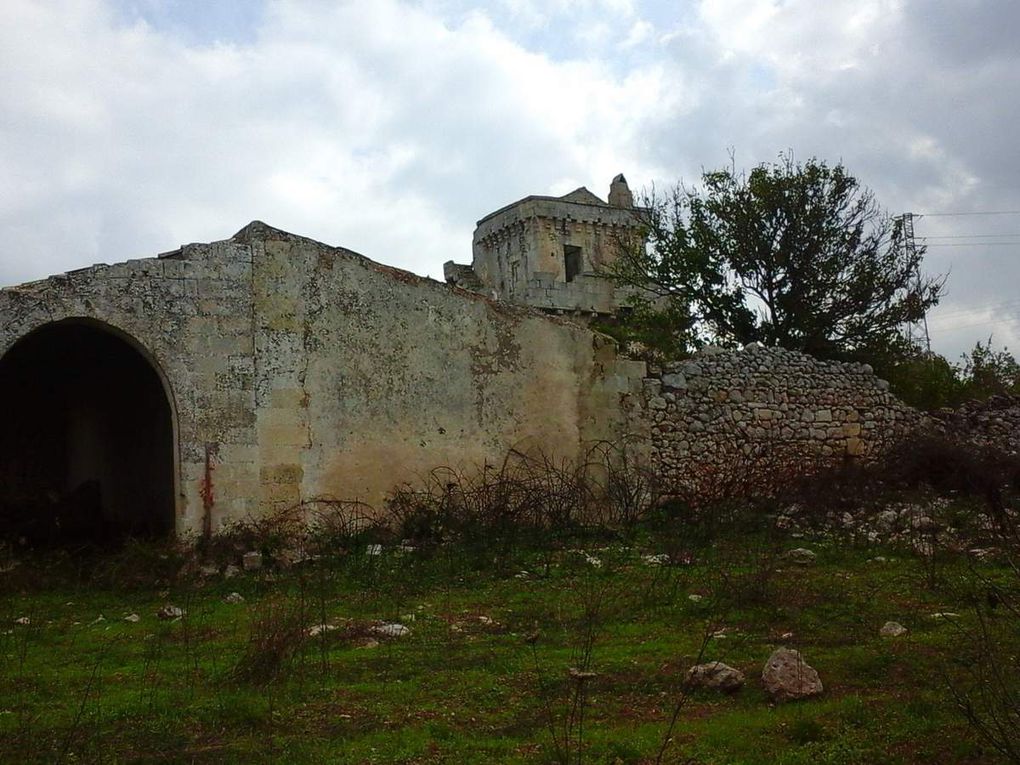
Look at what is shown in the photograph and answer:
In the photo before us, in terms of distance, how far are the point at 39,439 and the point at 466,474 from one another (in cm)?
655

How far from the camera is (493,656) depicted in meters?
7.21

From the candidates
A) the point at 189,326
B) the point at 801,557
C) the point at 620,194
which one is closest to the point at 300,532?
the point at 189,326

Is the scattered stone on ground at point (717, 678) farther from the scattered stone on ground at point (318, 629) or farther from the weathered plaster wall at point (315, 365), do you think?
the weathered plaster wall at point (315, 365)

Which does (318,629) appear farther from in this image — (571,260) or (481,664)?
(571,260)

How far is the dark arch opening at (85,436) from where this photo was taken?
1472 cm

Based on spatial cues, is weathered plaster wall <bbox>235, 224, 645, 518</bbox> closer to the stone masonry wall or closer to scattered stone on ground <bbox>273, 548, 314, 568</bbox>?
scattered stone on ground <bbox>273, 548, 314, 568</bbox>

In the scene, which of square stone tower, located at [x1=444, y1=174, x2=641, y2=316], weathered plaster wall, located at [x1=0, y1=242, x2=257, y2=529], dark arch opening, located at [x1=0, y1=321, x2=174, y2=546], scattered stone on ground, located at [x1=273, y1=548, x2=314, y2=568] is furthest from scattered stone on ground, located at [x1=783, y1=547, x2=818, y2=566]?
square stone tower, located at [x1=444, y1=174, x2=641, y2=316]

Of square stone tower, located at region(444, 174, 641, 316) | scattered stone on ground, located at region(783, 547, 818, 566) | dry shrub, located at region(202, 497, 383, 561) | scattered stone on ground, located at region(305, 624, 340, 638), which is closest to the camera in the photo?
scattered stone on ground, located at region(305, 624, 340, 638)

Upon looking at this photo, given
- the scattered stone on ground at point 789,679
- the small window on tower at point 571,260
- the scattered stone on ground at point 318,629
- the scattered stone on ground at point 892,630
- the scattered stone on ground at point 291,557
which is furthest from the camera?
the small window on tower at point 571,260

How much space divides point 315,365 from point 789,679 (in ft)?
26.2

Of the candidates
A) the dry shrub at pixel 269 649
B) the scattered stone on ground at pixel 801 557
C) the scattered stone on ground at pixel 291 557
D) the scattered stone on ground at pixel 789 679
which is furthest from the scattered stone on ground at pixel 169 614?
the scattered stone on ground at pixel 801 557

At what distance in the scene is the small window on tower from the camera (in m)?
43.9

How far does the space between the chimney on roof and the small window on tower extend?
11.0 ft

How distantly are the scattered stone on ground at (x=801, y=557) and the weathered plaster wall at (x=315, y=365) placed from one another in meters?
4.44
